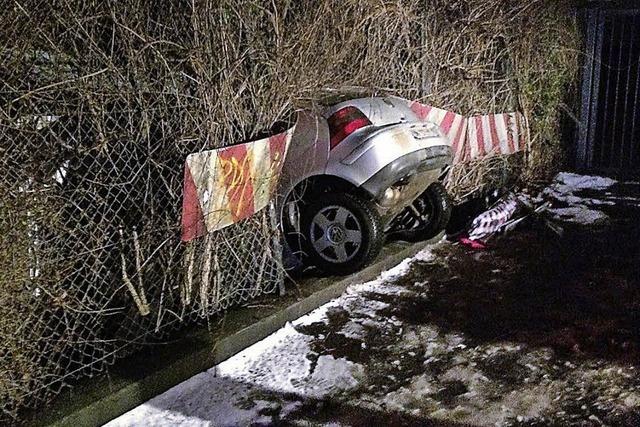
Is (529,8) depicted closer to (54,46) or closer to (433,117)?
(433,117)

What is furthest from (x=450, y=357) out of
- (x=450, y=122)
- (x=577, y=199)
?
(x=577, y=199)

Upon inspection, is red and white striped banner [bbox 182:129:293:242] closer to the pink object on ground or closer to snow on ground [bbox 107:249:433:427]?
snow on ground [bbox 107:249:433:427]

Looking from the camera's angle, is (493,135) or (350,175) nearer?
(350,175)

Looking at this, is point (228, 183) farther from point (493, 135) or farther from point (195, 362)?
point (493, 135)

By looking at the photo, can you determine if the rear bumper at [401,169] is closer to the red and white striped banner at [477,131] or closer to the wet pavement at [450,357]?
the red and white striped banner at [477,131]

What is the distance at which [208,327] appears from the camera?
4738mm

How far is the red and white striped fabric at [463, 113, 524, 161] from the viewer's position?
8.17 meters

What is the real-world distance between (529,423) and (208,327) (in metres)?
2.07

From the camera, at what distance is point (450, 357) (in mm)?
4629

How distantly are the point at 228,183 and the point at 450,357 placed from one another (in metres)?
1.78

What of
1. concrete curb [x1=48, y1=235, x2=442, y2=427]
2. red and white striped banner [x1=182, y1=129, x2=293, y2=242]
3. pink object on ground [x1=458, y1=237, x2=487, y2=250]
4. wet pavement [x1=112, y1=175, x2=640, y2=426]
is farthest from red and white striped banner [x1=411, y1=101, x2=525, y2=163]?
red and white striped banner [x1=182, y1=129, x2=293, y2=242]

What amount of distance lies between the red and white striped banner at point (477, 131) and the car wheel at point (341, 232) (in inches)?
48.8

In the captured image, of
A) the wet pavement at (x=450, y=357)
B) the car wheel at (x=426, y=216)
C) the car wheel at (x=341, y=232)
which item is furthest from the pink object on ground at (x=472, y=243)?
the car wheel at (x=341, y=232)

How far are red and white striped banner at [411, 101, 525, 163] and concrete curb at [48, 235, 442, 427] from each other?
5.99 ft
